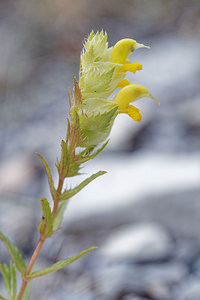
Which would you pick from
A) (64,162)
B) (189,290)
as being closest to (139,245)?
(189,290)

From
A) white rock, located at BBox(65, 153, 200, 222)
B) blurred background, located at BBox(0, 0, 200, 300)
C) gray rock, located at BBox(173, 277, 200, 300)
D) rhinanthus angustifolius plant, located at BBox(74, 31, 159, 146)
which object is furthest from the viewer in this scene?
white rock, located at BBox(65, 153, 200, 222)

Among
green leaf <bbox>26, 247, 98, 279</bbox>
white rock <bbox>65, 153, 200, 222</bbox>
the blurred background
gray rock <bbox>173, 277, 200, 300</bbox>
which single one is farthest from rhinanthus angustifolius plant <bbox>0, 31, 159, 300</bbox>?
white rock <bbox>65, 153, 200, 222</bbox>

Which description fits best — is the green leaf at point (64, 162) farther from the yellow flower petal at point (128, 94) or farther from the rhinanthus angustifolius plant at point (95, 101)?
the yellow flower petal at point (128, 94)

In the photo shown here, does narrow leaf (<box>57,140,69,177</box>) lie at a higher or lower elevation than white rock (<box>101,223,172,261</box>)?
higher

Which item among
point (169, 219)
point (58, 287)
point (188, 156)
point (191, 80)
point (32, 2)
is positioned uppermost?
point (32, 2)

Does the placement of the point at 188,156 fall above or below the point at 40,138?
Result: below

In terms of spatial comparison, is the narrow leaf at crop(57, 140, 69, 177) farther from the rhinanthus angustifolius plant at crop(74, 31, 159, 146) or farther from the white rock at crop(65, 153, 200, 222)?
the white rock at crop(65, 153, 200, 222)

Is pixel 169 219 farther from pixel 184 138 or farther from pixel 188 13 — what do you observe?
pixel 188 13

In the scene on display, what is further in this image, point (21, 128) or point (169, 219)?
point (21, 128)

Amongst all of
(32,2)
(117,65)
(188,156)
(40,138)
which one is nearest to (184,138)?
(188,156)
